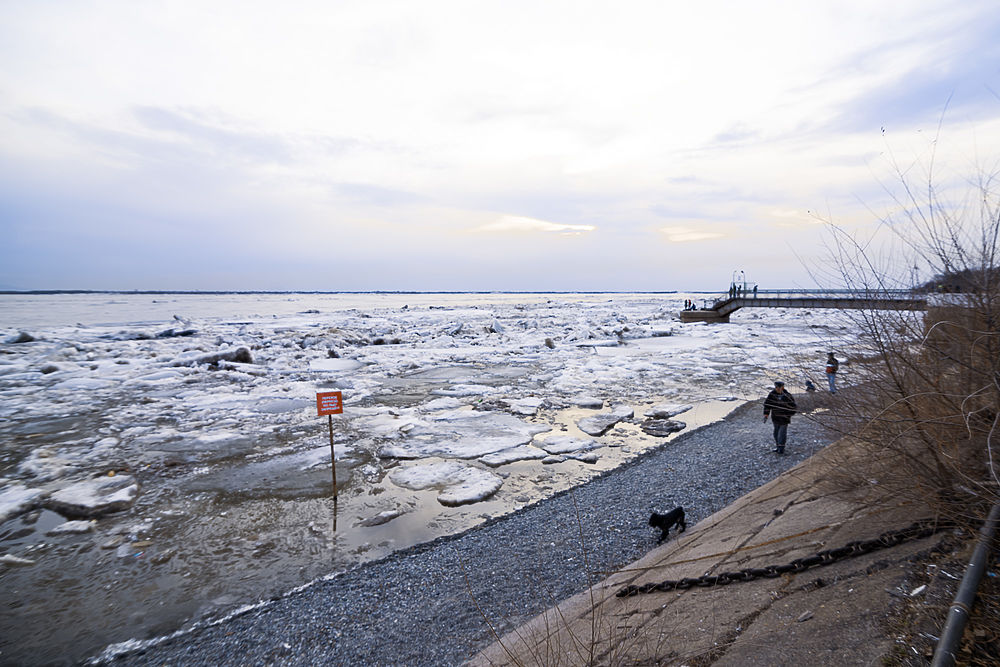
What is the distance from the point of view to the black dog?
569 centimetres

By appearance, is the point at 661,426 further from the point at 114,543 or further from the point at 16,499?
the point at 16,499

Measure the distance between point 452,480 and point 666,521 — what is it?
4079 mm

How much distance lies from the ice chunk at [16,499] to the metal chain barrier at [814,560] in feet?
31.9

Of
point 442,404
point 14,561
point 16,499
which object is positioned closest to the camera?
point 14,561

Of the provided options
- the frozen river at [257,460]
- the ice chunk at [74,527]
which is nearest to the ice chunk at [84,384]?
the frozen river at [257,460]

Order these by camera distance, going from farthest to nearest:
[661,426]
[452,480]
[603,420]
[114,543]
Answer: [603,420]
[661,426]
[452,480]
[114,543]

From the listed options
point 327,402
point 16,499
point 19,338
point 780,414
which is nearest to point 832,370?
point 780,414

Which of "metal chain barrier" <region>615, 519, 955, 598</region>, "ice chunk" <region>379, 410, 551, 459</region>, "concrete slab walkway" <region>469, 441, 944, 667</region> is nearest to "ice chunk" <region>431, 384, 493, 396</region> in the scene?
"ice chunk" <region>379, 410, 551, 459</region>

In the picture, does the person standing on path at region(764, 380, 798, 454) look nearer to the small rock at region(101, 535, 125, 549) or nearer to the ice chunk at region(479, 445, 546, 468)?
the ice chunk at region(479, 445, 546, 468)

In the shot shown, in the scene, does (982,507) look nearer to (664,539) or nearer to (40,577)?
(664,539)

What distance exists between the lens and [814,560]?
11.4 ft

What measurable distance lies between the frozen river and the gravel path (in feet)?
1.44

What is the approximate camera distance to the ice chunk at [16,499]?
286 inches

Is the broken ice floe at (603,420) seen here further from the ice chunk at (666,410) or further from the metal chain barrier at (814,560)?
the metal chain barrier at (814,560)
